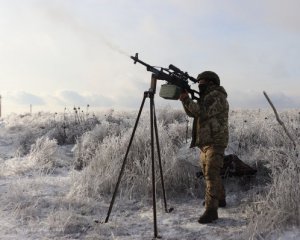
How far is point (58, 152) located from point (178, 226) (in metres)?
5.40

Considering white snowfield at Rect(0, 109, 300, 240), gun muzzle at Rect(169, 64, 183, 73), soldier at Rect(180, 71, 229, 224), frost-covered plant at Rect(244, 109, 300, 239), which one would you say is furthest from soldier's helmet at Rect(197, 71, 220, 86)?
white snowfield at Rect(0, 109, 300, 240)

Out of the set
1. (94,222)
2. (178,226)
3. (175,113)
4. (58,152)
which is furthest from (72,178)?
(175,113)

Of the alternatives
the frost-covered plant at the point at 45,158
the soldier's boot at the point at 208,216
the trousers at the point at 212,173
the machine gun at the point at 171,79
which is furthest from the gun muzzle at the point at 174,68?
the frost-covered plant at the point at 45,158

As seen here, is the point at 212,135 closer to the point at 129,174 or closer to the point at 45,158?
the point at 129,174

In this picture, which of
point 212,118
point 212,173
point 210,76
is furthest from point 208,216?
point 210,76

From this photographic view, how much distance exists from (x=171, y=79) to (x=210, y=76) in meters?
0.62

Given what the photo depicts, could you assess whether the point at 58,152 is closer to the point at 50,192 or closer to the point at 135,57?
the point at 50,192

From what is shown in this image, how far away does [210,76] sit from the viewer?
19.1 feet

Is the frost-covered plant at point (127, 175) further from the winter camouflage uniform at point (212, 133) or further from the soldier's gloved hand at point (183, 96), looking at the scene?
the soldier's gloved hand at point (183, 96)

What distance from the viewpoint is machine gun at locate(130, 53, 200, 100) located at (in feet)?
17.6

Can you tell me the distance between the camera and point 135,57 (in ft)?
18.0

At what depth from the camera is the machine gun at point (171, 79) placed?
211 inches

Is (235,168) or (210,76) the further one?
(235,168)

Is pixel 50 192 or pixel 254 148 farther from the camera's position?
pixel 254 148
